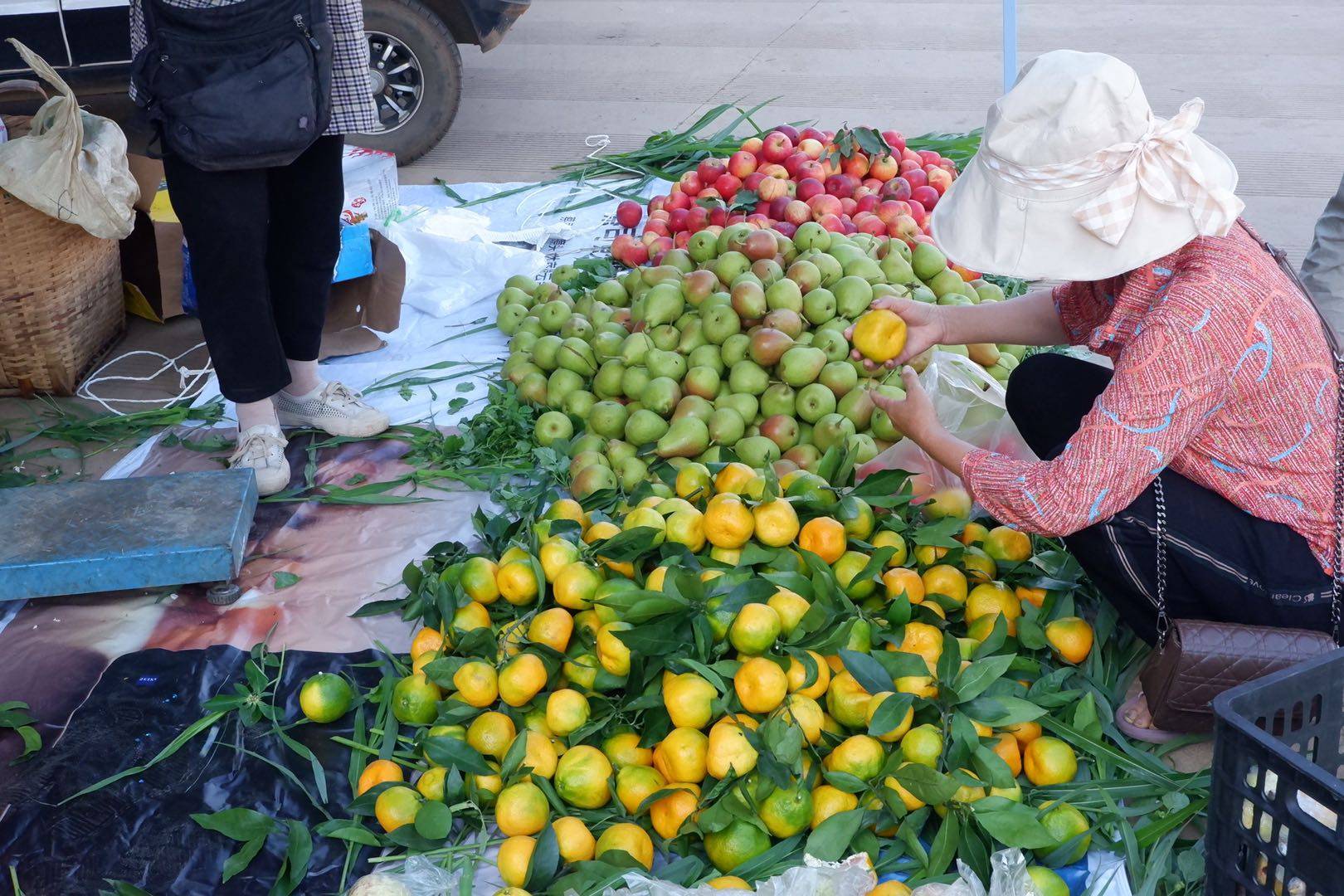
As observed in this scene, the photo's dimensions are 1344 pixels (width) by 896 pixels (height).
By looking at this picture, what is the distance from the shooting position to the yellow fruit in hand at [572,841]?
1.73 m

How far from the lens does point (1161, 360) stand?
5.62 feet

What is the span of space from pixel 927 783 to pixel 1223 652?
0.56m

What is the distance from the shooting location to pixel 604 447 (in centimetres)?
289

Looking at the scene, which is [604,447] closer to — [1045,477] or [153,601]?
[153,601]

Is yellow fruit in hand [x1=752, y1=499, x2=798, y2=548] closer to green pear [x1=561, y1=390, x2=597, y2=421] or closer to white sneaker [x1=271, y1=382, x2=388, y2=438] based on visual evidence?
green pear [x1=561, y1=390, x2=597, y2=421]

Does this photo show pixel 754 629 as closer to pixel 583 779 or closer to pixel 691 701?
pixel 691 701

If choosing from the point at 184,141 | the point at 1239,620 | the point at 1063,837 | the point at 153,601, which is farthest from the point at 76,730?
the point at 1239,620

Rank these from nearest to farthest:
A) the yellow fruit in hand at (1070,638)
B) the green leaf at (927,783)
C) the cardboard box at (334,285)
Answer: the green leaf at (927,783), the yellow fruit in hand at (1070,638), the cardboard box at (334,285)

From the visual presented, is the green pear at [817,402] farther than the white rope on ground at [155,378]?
No

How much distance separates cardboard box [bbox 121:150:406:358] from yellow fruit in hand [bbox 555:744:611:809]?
2146mm

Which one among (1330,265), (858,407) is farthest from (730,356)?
(1330,265)

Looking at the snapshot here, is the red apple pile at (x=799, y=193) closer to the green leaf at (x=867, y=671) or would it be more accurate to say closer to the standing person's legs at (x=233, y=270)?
the standing person's legs at (x=233, y=270)

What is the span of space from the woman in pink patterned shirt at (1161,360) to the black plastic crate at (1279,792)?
48cm

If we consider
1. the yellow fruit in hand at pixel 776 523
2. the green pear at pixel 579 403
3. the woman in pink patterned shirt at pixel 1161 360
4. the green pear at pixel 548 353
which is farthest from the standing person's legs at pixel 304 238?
the woman in pink patterned shirt at pixel 1161 360
